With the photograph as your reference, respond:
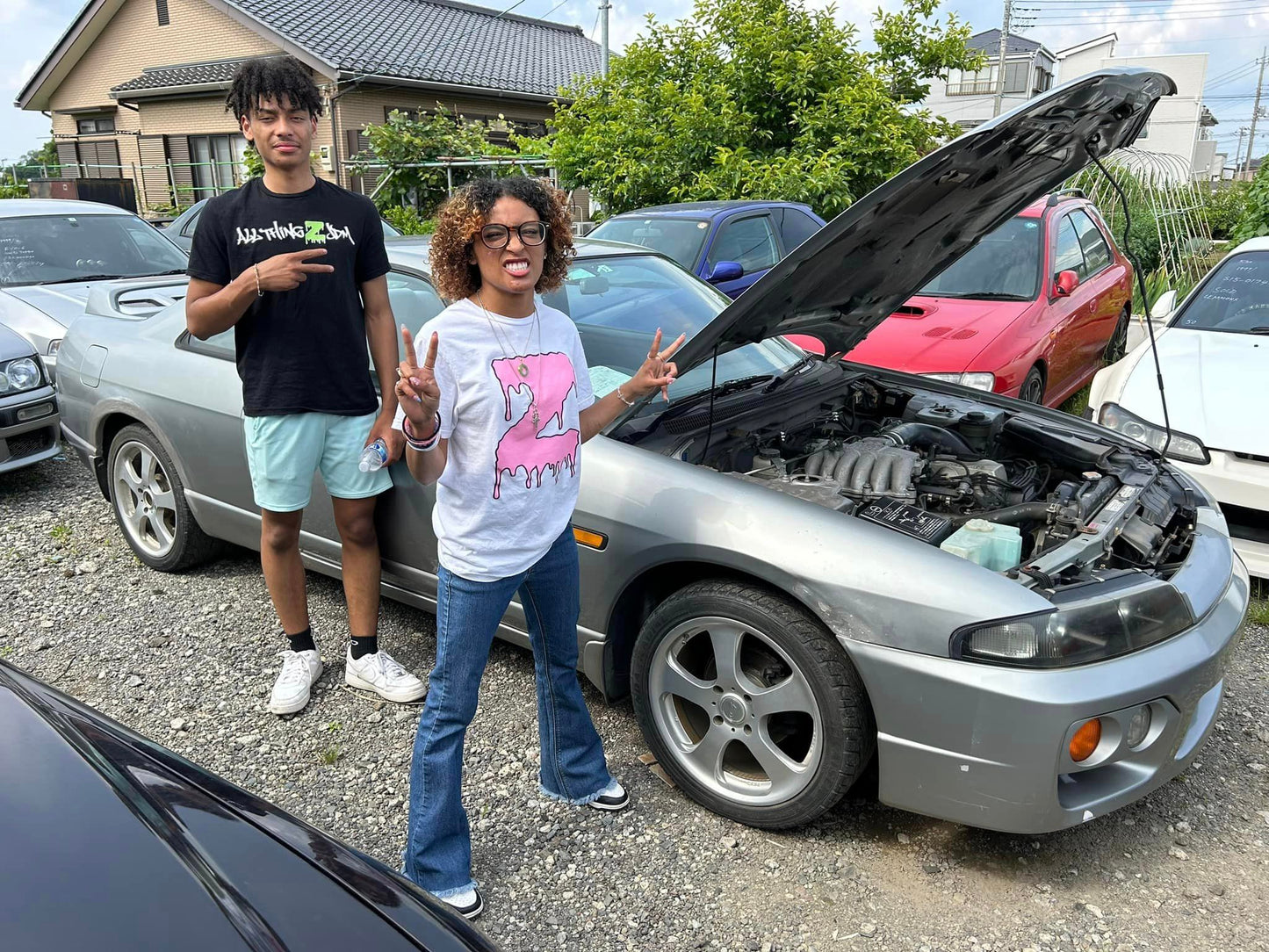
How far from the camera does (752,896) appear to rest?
93.9 inches

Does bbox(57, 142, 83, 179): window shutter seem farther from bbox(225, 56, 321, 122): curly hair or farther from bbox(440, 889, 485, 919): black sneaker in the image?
bbox(440, 889, 485, 919): black sneaker

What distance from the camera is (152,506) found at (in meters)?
4.17

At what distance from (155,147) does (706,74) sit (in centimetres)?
1665

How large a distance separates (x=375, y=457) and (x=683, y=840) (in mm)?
1333

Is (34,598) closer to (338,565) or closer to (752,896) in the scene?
(338,565)

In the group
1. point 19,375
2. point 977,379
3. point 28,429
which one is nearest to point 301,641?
point 28,429

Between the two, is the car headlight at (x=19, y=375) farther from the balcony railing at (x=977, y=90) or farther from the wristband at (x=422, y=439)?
the balcony railing at (x=977, y=90)

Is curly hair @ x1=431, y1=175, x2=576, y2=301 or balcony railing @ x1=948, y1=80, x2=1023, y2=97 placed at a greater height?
balcony railing @ x1=948, y1=80, x2=1023, y2=97

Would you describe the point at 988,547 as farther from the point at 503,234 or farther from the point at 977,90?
the point at 977,90

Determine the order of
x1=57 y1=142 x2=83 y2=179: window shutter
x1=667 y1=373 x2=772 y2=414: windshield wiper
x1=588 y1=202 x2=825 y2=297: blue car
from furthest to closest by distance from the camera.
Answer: x1=57 y1=142 x2=83 y2=179: window shutter → x1=588 y1=202 x2=825 y2=297: blue car → x1=667 y1=373 x2=772 y2=414: windshield wiper

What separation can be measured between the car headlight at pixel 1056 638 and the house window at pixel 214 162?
2140cm

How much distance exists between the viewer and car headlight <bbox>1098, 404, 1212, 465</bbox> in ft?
12.8

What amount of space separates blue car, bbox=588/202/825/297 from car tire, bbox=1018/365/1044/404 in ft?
6.47

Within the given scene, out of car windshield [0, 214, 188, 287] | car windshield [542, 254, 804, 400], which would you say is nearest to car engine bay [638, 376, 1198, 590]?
car windshield [542, 254, 804, 400]
